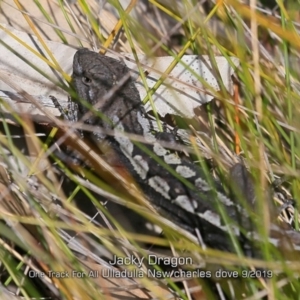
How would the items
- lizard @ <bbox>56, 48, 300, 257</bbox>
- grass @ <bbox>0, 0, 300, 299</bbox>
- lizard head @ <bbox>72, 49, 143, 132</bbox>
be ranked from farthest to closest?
lizard head @ <bbox>72, 49, 143, 132</bbox>
lizard @ <bbox>56, 48, 300, 257</bbox>
grass @ <bbox>0, 0, 300, 299</bbox>

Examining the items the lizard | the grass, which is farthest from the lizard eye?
the grass

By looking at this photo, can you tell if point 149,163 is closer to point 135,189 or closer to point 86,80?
point 135,189

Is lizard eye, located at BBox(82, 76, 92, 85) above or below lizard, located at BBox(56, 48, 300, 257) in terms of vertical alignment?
above

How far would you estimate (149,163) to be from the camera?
11.2ft

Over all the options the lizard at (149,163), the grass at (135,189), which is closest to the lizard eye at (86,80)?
the lizard at (149,163)

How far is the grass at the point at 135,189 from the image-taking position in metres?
2.71

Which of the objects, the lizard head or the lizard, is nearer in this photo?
the lizard

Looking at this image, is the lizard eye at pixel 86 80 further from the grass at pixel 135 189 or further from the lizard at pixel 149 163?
Result: the grass at pixel 135 189

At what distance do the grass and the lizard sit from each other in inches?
3.6

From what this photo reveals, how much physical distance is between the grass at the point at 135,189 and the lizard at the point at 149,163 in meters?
0.09

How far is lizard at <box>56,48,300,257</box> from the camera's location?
10.2 feet

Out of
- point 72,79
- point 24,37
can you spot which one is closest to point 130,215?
point 72,79

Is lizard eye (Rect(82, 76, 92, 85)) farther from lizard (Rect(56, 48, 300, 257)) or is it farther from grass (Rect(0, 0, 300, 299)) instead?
grass (Rect(0, 0, 300, 299))

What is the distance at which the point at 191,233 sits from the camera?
3.20 m
